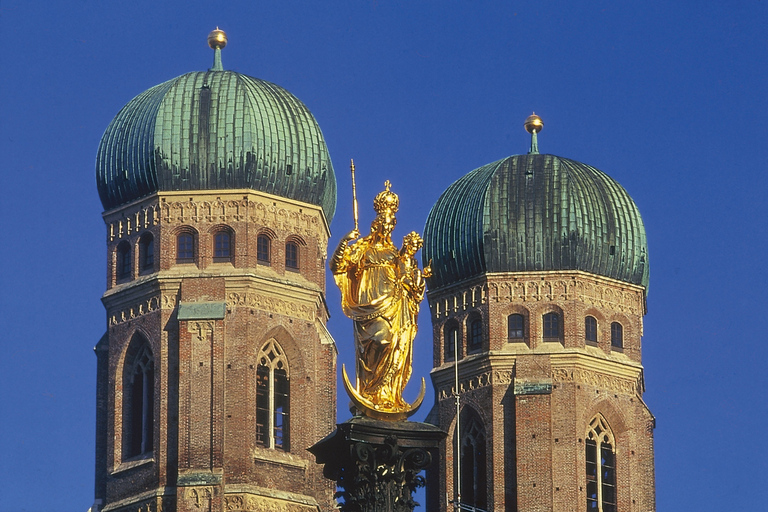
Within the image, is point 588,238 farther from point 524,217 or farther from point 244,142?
point 244,142

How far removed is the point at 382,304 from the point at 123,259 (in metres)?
33.9

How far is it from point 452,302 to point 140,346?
1013 cm

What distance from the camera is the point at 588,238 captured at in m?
76.2

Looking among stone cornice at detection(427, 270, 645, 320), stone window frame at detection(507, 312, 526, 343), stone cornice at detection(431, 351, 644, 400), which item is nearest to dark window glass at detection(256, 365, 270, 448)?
stone cornice at detection(431, 351, 644, 400)

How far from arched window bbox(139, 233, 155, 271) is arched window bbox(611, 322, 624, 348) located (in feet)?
45.3

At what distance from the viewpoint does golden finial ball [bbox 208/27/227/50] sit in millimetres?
76875

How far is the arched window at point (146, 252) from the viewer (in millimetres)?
72500

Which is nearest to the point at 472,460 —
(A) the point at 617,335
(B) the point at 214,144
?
(A) the point at 617,335

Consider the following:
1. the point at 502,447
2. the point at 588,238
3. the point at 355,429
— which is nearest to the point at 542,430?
the point at 502,447

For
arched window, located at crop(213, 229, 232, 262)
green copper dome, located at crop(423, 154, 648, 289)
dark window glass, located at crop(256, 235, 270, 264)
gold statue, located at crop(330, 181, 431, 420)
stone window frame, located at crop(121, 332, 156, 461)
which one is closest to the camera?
gold statue, located at crop(330, 181, 431, 420)

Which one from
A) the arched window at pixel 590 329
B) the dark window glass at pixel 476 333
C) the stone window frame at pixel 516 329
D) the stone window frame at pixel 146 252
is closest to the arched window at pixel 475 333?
the dark window glass at pixel 476 333

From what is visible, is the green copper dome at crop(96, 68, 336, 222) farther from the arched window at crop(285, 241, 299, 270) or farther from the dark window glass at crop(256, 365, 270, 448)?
the dark window glass at crop(256, 365, 270, 448)

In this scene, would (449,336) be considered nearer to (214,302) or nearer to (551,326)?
(551,326)

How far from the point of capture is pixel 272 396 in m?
71.3
